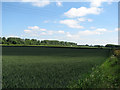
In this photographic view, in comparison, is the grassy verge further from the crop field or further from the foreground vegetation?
the crop field

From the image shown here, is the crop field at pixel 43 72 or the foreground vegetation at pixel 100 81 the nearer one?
the foreground vegetation at pixel 100 81

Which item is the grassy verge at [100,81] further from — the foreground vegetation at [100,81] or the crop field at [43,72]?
the crop field at [43,72]

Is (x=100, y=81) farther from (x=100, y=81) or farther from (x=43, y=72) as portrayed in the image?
(x=43, y=72)

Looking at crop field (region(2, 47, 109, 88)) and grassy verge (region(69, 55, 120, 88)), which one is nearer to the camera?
grassy verge (region(69, 55, 120, 88))

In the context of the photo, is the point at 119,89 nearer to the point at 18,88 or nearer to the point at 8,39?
the point at 18,88

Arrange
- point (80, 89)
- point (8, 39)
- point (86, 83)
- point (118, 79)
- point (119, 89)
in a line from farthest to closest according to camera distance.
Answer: point (8, 39) → point (118, 79) → point (86, 83) → point (80, 89) → point (119, 89)

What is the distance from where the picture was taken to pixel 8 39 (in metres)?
176

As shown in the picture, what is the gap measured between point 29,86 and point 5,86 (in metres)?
1.71

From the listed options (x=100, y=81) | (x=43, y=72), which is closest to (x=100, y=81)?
(x=100, y=81)

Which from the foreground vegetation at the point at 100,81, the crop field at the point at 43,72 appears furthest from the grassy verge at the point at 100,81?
the crop field at the point at 43,72

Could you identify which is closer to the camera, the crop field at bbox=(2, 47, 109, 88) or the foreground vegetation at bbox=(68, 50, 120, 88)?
the foreground vegetation at bbox=(68, 50, 120, 88)

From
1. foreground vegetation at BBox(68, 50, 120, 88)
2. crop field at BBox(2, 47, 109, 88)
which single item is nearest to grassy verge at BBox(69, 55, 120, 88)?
foreground vegetation at BBox(68, 50, 120, 88)

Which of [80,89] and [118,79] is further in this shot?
[118,79]

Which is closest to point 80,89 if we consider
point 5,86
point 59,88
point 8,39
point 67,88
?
point 67,88
